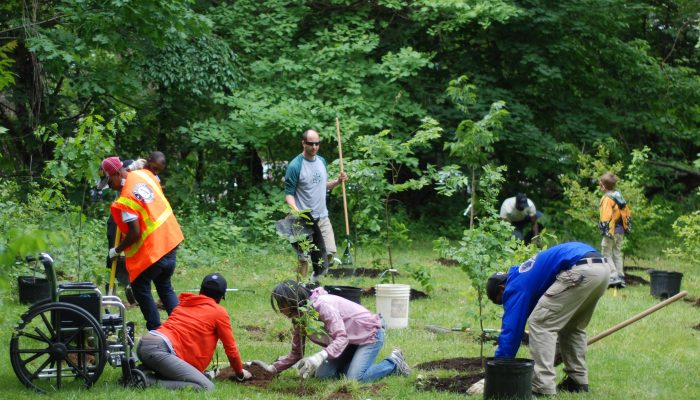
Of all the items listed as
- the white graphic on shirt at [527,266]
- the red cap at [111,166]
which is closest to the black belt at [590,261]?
the white graphic on shirt at [527,266]

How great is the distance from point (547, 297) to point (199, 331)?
2496 mm

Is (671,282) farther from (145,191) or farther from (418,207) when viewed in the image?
(418,207)

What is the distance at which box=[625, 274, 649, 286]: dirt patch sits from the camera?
13.5 metres

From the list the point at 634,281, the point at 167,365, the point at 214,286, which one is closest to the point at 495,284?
the point at 214,286

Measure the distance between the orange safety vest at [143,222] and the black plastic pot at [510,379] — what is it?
287 cm

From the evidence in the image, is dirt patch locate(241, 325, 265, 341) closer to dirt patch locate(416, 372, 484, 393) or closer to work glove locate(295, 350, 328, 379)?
work glove locate(295, 350, 328, 379)

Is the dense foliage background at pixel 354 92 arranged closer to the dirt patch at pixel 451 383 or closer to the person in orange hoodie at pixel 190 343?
the dirt patch at pixel 451 383

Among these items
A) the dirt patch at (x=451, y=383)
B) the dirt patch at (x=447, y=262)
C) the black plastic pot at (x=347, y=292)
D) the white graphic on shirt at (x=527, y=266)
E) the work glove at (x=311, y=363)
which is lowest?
the dirt patch at (x=447, y=262)

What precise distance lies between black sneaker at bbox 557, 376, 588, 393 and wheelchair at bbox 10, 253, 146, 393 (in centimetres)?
305

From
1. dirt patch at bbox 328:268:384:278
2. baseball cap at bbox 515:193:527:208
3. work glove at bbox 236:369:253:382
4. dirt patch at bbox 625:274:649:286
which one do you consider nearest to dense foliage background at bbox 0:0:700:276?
baseball cap at bbox 515:193:527:208

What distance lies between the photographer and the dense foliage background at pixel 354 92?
51.5 ft

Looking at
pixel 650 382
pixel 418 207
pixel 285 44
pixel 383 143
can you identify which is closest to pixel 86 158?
pixel 383 143

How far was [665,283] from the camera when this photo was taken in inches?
467

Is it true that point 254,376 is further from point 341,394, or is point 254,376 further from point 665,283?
point 665,283
